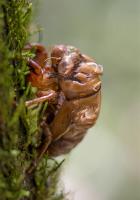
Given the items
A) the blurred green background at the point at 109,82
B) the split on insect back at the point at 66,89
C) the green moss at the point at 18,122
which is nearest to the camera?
the green moss at the point at 18,122

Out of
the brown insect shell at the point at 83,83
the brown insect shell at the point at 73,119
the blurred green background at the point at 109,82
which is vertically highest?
the brown insect shell at the point at 83,83

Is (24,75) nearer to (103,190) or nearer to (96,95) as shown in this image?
(96,95)

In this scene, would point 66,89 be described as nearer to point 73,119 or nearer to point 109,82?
point 73,119

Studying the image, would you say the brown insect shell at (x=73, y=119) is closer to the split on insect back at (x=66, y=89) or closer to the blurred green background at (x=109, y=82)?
the split on insect back at (x=66, y=89)

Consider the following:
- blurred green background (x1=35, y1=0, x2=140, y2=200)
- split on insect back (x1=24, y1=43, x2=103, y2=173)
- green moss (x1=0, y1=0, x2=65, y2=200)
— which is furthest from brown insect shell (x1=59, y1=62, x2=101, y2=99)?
blurred green background (x1=35, y1=0, x2=140, y2=200)

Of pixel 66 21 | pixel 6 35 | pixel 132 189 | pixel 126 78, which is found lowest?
pixel 132 189

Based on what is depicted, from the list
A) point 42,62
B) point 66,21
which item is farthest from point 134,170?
point 42,62

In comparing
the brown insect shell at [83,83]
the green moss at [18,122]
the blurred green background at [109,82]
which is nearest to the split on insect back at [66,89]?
the brown insect shell at [83,83]
